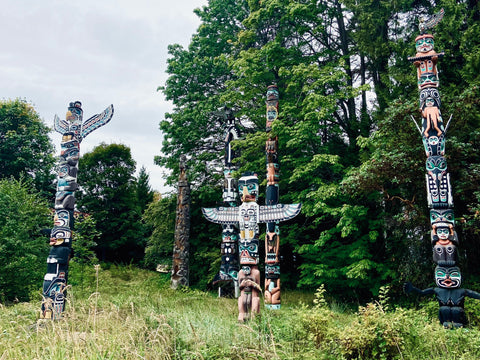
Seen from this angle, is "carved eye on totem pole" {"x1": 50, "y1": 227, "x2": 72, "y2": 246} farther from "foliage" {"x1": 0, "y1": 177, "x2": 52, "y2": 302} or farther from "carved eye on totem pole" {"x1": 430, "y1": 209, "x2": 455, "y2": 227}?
"carved eye on totem pole" {"x1": 430, "y1": 209, "x2": 455, "y2": 227}

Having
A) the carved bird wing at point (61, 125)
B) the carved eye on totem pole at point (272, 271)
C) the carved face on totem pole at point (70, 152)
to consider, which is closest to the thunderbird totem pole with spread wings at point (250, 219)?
the carved eye on totem pole at point (272, 271)

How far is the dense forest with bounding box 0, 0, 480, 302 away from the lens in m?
9.39

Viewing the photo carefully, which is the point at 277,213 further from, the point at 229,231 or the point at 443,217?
the point at 229,231

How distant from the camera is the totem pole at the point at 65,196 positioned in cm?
791

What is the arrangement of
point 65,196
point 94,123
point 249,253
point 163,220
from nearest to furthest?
1. point 249,253
2. point 65,196
3. point 94,123
4. point 163,220

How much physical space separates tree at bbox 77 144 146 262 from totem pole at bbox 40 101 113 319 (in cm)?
1326

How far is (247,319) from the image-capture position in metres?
6.74

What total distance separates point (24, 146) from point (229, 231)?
1545 centimetres

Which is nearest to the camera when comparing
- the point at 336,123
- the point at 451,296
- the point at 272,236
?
the point at 451,296

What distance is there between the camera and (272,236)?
9.34 metres

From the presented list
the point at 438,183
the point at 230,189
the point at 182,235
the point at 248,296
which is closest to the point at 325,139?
the point at 230,189

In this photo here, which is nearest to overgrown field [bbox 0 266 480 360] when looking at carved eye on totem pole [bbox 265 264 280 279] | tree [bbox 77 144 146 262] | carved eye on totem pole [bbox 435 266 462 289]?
carved eye on totem pole [bbox 435 266 462 289]

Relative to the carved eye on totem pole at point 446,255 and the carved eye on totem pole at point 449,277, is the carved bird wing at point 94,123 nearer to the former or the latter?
the carved eye on totem pole at point 446,255

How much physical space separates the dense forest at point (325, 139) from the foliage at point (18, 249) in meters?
0.07
